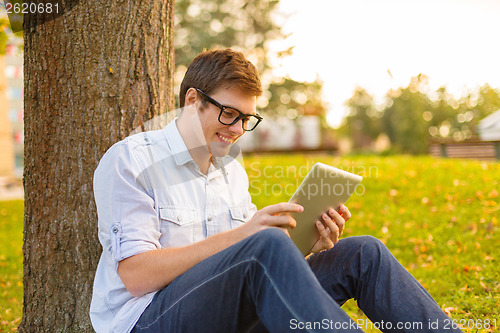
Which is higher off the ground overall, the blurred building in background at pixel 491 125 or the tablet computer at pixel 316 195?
the blurred building in background at pixel 491 125

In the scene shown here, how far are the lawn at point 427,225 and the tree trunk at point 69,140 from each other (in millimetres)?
852

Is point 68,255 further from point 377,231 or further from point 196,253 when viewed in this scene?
point 377,231

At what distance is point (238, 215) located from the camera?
215 centimetres

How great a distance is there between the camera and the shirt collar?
1.98 metres

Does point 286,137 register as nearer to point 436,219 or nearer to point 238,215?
point 436,219

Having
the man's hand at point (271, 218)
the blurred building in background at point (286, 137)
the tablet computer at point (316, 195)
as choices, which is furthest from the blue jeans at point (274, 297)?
the blurred building in background at point (286, 137)

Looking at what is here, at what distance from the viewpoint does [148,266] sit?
1.64 m

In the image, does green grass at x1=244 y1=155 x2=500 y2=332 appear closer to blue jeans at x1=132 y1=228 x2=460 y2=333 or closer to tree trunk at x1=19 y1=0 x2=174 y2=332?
blue jeans at x1=132 y1=228 x2=460 y2=333

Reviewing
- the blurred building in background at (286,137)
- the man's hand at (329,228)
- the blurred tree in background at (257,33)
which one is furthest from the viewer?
the blurred building in background at (286,137)

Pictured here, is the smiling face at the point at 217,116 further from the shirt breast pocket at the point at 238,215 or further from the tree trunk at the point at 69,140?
the tree trunk at the point at 69,140

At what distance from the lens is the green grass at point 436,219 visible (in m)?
3.49

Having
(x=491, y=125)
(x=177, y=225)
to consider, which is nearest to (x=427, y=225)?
(x=177, y=225)

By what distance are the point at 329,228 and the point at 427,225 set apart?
3.29 m

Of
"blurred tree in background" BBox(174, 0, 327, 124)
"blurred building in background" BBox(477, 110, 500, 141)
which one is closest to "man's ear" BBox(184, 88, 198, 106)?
"blurred building in background" BBox(477, 110, 500, 141)
